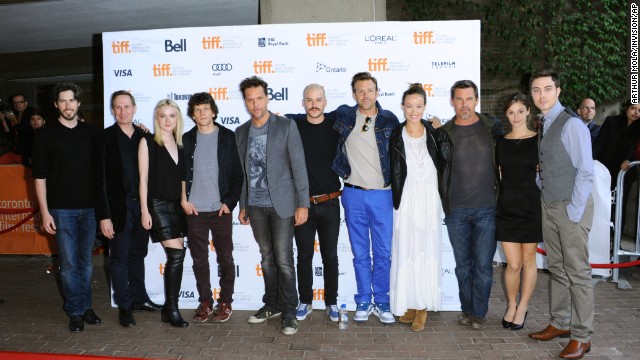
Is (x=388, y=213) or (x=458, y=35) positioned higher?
(x=458, y=35)

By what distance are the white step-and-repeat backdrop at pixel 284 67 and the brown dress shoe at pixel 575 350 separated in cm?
133

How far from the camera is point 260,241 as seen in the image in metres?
4.74

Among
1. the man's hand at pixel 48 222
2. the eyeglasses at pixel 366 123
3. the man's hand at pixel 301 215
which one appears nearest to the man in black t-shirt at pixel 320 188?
the man's hand at pixel 301 215

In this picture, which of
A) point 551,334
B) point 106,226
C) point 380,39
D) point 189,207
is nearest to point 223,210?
point 189,207

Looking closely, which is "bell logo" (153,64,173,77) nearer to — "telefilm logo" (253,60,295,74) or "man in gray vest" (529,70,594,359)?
"telefilm logo" (253,60,295,74)

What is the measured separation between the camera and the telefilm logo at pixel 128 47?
17.4 feet

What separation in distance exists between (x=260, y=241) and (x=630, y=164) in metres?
4.46

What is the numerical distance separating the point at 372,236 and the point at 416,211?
0.48m

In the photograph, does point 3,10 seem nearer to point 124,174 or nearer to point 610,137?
point 124,174

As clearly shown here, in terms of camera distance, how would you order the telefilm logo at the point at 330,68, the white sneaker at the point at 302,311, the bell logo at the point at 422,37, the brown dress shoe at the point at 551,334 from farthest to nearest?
the telefilm logo at the point at 330,68 < the bell logo at the point at 422,37 < the white sneaker at the point at 302,311 < the brown dress shoe at the point at 551,334

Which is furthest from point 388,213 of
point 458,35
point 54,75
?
point 54,75

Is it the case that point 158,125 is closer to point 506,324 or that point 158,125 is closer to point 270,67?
point 270,67

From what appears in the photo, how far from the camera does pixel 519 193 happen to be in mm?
4363

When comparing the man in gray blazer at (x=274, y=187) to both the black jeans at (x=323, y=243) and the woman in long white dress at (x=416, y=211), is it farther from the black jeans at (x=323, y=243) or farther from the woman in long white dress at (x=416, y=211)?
the woman in long white dress at (x=416, y=211)
